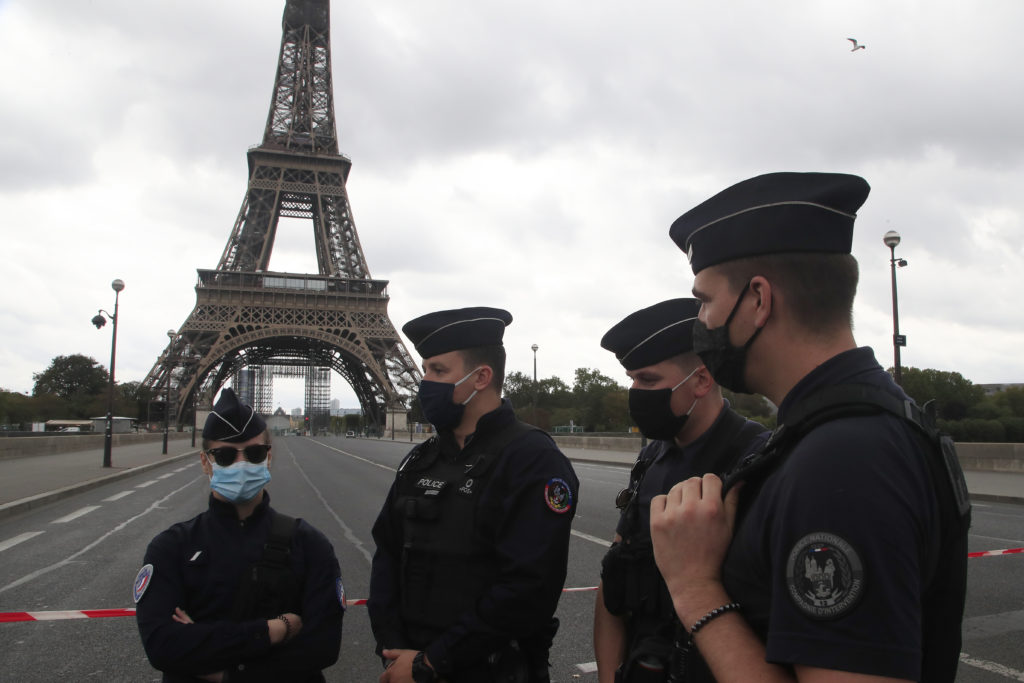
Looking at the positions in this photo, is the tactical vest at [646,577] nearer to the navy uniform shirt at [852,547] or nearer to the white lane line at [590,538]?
the navy uniform shirt at [852,547]

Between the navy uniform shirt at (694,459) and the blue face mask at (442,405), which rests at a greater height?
the blue face mask at (442,405)

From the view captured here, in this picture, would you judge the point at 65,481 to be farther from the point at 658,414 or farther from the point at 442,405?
the point at 658,414

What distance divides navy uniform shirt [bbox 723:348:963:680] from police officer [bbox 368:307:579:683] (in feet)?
4.14

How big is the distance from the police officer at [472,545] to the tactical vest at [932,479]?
120 cm

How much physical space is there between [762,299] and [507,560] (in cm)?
136

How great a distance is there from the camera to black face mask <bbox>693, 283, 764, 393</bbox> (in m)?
1.52

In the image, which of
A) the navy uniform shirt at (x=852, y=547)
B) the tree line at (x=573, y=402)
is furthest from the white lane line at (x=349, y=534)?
the tree line at (x=573, y=402)

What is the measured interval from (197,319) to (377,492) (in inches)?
1662

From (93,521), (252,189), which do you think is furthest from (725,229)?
(252,189)

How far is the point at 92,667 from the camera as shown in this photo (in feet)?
15.2

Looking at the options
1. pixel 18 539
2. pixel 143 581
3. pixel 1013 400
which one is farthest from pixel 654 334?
pixel 1013 400

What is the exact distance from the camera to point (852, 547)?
3.64 ft

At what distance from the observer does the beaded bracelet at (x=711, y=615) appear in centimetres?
134

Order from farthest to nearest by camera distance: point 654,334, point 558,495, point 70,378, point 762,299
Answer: point 70,378
point 654,334
point 558,495
point 762,299
